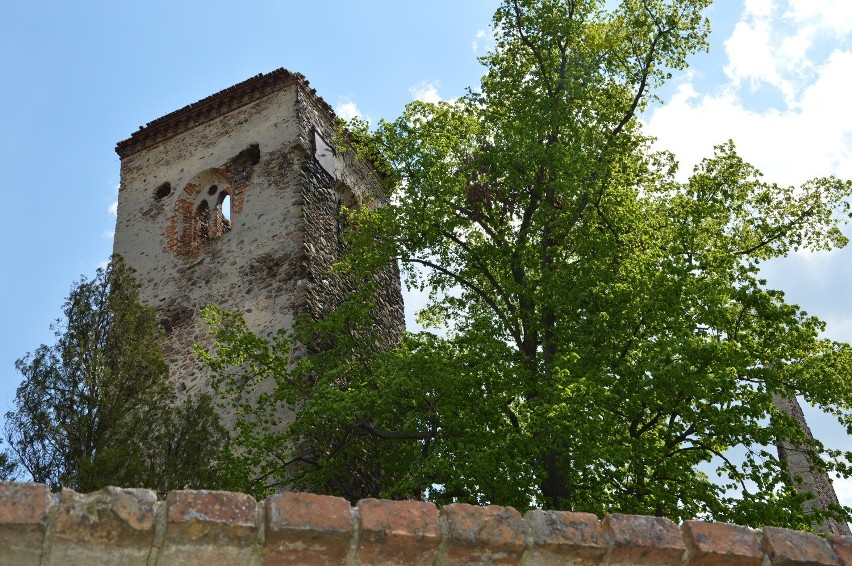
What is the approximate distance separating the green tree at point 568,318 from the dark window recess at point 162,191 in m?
4.59

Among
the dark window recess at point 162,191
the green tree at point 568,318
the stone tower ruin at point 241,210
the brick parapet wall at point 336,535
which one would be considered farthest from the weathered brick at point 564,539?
the dark window recess at point 162,191

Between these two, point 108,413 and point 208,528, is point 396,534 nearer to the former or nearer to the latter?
point 208,528

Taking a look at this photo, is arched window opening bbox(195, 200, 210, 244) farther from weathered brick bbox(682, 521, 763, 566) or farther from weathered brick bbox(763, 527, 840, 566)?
weathered brick bbox(763, 527, 840, 566)

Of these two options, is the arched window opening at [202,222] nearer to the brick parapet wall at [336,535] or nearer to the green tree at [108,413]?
the green tree at [108,413]

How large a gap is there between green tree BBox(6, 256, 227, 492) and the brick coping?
7.89m

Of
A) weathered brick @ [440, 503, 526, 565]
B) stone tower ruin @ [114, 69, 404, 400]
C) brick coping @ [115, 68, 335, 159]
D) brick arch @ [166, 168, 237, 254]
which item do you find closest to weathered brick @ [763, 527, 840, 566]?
weathered brick @ [440, 503, 526, 565]

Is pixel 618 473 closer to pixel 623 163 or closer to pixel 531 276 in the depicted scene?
pixel 531 276

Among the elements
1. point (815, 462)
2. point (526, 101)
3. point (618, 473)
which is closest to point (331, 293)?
point (526, 101)

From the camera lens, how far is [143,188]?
19.4 m

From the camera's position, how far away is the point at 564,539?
4.49 metres

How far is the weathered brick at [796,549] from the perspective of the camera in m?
4.61

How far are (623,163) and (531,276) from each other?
2739 millimetres

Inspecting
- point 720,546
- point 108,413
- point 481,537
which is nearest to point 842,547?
point 720,546

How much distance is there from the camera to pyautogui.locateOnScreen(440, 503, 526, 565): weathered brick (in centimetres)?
438
